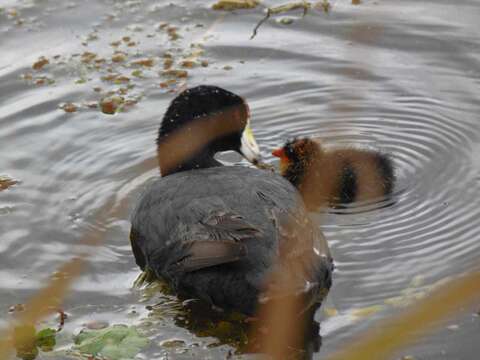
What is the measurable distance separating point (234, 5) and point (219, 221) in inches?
172

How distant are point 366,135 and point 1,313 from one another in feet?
9.15

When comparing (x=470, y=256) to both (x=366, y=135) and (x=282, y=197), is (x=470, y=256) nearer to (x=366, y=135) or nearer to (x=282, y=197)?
(x=282, y=197)

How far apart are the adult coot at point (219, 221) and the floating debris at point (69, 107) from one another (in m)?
1.60

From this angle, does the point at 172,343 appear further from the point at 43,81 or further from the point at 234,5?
the point at 234,5

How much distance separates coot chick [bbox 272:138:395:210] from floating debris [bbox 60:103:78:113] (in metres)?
1.78

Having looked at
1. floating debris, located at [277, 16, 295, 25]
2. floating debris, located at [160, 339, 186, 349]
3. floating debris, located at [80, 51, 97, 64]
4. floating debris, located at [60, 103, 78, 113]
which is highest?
floating debris, located at [277, 16, 295, 25]

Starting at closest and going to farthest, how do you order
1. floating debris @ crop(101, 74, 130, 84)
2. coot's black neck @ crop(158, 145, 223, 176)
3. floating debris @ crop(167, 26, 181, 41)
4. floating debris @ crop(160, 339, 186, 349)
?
floating debris @ crop(160, 339, 186, 349), coot's black neck @ crop(158, 145, 223, 176), floating debris @ crop(101, 74, 130, 84), floating debris @ crop(167, 26, 181, 41)

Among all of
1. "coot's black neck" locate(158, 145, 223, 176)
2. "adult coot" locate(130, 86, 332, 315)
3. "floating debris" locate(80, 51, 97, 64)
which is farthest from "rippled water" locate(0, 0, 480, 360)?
"coot's black neck" locate(158, 145, 223, 176)

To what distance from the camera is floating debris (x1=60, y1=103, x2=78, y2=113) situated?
618 cm

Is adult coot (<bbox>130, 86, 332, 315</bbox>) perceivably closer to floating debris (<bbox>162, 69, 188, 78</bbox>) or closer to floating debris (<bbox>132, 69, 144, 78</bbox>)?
floating debris (<bbox>162, 69, 188, 78</bbox>)

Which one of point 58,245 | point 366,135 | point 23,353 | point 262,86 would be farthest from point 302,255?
point 262,86

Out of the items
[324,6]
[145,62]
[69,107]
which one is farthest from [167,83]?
[324,6]

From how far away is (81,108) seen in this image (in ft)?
20.4

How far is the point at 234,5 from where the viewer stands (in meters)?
7.62
